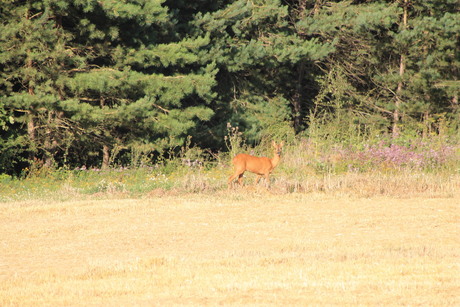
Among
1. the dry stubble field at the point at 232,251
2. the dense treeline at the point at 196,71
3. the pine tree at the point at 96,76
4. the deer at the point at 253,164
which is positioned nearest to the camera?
the dry stubble field at the point at 232,251

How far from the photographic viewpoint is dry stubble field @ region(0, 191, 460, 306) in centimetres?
706

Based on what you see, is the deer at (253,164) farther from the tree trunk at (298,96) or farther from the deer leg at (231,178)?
the tree trunk at (298,96)

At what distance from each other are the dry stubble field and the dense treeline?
560cm

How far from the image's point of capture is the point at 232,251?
9.12m

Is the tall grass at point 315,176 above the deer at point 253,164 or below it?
below

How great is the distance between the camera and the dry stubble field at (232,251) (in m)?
7.06

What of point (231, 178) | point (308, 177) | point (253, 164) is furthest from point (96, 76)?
point (308, 177)

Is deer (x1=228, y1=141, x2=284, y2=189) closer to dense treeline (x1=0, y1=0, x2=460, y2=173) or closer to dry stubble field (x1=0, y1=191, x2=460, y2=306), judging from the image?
dry stubble field (x1=0, y1=191, x2=460, y2=306)

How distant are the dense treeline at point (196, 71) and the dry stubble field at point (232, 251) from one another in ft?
18.4

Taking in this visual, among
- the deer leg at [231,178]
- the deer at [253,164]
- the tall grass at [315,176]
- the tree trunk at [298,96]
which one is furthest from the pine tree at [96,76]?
the tree trunk at [298,96]

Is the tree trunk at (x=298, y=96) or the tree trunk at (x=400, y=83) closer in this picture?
the tree trunk at (x=400, y=83)

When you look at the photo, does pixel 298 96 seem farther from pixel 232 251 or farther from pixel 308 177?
pixel 232 251

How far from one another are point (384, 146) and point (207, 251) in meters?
9.25

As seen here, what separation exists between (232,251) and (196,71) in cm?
1303
